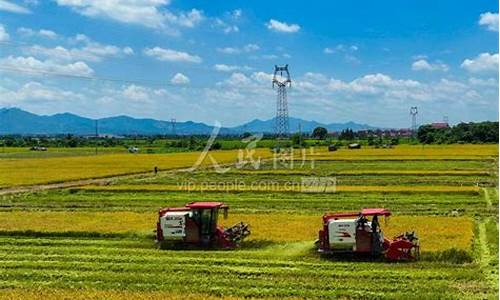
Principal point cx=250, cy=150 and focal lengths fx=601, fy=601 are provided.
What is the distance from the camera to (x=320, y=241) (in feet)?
66.3

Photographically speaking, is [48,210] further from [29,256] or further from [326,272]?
[326,272]

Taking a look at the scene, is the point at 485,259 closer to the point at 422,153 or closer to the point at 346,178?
the point at 346,178

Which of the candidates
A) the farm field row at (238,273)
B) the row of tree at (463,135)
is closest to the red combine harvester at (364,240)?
the farm field row at (238,273)

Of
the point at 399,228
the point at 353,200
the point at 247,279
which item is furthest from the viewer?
the point at 353,200

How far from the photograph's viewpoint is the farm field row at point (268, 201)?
32.6 metres

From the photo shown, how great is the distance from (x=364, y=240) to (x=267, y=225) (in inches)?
271

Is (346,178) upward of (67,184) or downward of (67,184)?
upward

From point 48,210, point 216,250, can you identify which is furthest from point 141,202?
point 216,250

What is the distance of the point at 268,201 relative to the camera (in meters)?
36.7

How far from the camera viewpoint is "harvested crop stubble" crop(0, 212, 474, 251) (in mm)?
22406

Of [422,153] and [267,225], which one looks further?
[422,153]

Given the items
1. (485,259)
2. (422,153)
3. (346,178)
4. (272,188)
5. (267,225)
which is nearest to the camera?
(485,259)

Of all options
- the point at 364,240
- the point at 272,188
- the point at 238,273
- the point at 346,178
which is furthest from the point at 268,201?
the point at 238,273

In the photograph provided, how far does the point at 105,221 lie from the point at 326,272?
43.8ft
